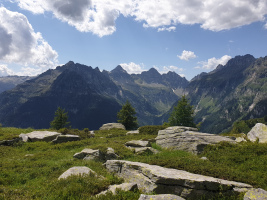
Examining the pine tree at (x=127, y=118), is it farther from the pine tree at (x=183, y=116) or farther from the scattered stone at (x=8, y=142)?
the scattered stone at (x=8, y=142)

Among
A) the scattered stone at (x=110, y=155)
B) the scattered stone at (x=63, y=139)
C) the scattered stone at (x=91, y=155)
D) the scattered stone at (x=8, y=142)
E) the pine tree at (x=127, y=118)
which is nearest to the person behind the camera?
the scattered stone at (x=91, y=155)

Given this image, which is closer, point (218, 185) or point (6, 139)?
point (218, 185)

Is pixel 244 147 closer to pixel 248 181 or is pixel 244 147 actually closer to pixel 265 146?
pixel 265 146

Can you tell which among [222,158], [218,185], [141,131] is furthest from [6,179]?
[141,131]

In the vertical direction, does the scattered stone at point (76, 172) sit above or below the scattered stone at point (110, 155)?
above

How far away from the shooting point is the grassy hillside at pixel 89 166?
28.6 ft

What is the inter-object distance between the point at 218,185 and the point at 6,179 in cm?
1278

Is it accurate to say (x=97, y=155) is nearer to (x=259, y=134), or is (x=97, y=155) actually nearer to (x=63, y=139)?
(x=63, y=139)

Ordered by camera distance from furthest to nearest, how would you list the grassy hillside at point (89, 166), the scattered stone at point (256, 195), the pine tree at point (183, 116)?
1. the pine tree at point (183, 116)
2. the grassy hillside at point (89, 166)
3. the scattered stone at point (256, 195)

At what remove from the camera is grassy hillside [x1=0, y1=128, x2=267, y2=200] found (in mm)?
8719

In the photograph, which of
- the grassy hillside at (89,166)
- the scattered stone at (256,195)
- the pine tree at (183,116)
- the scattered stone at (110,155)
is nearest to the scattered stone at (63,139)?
the grassy hillside at (89,166)

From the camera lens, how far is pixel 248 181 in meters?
9.58

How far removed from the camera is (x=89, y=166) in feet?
44.9

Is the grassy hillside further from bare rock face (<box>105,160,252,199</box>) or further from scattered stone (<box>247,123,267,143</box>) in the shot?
scattered stone (<box>247,123,267,143</box>)
